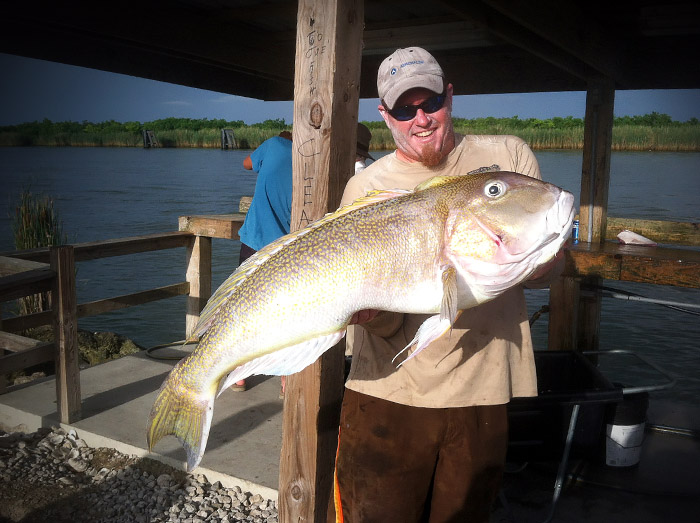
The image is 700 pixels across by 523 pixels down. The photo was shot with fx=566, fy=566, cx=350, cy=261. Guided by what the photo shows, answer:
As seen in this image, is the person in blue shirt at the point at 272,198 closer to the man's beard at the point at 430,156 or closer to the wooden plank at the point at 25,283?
the wooden plank at the point at 25,283

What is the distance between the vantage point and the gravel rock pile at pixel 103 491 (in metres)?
3.50

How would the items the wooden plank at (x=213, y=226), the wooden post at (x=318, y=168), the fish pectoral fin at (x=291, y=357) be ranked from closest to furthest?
the fish pectoral fin at (x=291, y=357) < the wooden post at (x=318, y=168) < the wooden plank at (x=213, y=226)

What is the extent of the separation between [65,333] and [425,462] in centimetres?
325

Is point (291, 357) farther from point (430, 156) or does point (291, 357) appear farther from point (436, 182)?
point (430, 156)

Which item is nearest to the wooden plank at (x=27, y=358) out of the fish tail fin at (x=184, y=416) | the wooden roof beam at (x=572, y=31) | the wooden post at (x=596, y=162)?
the fish tail fin at (x=184, y=416)

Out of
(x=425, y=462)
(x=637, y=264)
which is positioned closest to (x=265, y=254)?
(x=425, y=462)

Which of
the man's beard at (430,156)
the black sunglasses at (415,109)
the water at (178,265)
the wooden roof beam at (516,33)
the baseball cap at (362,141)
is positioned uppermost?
the wooden roof beam at (516,33)

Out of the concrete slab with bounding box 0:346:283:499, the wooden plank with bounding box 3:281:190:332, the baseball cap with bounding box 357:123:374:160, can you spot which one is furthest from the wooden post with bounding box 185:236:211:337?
the baseball cap with bounding box 357:123:374:160

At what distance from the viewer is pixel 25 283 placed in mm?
3961

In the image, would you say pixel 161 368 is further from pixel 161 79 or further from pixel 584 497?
pixel 584 497

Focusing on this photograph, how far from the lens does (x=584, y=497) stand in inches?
143

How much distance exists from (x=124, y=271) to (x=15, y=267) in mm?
17317

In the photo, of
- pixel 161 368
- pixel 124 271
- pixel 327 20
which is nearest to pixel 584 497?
pixel 327 20

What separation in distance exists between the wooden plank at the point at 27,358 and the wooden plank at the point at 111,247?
783mm
